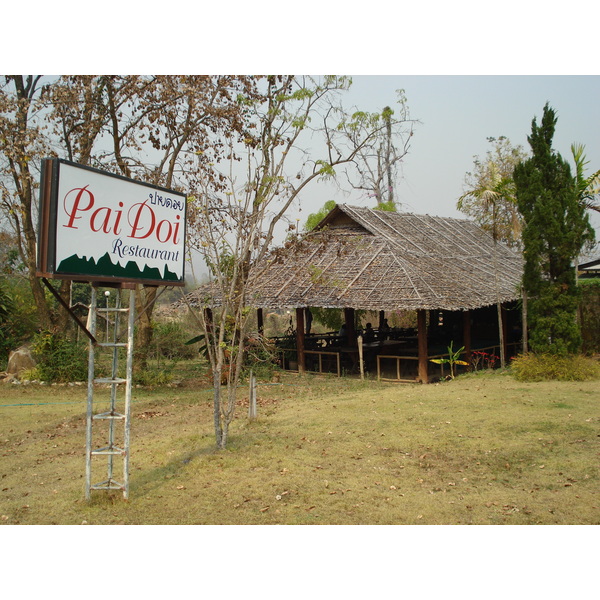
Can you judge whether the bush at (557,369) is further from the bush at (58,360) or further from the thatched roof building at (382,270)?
the bush at (58,360)

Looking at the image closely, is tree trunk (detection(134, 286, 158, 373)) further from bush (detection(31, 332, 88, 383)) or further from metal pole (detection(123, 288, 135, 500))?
metal pole (detection(123, 288, 135, 500))

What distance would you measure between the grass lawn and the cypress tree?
1352mm

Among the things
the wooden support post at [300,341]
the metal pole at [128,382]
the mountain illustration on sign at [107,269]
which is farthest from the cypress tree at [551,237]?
the metal pole at [128,382]

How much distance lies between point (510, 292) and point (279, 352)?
7.04 metres

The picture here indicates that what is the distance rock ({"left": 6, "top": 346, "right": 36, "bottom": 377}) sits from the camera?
17.2m

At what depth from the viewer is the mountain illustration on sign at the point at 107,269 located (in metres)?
5.29

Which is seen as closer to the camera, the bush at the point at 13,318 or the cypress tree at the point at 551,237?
the cypress tree at the point at 551,237

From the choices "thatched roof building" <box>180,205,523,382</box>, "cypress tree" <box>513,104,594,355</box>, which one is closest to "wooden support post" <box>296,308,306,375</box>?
"thatched roof building" <box>180,205,523,382</box>

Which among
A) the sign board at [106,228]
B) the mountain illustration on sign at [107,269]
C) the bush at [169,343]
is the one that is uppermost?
the sign board at [106,228]

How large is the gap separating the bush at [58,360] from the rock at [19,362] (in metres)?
0.74

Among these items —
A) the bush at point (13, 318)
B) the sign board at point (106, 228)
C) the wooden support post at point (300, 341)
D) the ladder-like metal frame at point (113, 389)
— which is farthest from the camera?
the bush at point (13, 318)

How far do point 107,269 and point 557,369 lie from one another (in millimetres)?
10272

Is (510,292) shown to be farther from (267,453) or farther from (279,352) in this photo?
(267,453)

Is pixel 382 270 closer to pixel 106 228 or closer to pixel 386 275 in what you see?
pixel 386 275
